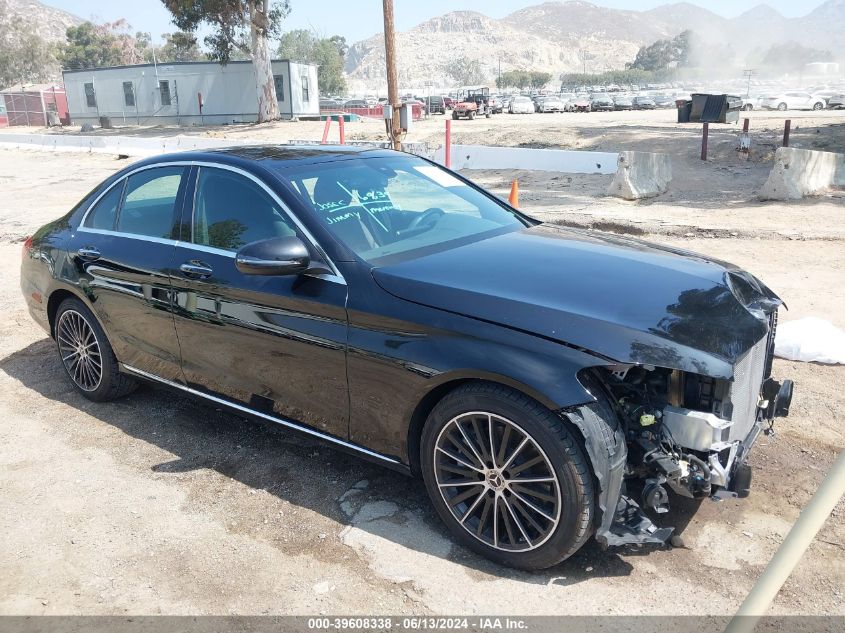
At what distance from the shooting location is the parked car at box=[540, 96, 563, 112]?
50656 millimetres

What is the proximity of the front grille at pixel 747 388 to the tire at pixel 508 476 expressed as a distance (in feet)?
2.37

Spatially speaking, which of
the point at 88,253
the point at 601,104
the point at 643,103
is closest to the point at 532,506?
the point at 88,253

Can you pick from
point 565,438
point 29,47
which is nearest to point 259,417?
point 565,438

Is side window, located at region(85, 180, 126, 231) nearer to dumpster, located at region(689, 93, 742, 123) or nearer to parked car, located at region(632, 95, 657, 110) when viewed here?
dumpster, located at region(689, 93, 742, 123)

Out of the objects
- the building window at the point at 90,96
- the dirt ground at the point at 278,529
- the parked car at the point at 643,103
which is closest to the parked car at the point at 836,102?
the parked car at the point at 643,103

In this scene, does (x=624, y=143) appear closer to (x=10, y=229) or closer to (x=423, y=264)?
(x=10, y=229)

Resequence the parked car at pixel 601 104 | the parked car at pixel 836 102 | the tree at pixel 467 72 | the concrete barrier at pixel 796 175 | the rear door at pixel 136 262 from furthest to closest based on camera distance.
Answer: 1. the tree at pixel 467 72
2. the parked car at pixel 601 104
3. the parked car at pixel 836 102
4. the concrete barrier at pixel 796 175
5. the rear door at pixel 136 262

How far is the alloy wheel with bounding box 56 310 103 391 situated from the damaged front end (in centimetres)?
357

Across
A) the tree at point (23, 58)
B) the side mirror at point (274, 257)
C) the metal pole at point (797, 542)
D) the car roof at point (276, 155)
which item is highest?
the tree at point (23, 58)

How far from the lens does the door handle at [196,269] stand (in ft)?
12.9

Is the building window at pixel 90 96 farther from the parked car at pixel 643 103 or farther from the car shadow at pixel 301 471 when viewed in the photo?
the car shadow at pixel 301 471

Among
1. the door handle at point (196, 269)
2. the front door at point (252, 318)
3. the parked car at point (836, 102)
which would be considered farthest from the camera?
the parked car at point (836, 102)

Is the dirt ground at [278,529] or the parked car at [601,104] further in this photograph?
the parked car at [601,104]

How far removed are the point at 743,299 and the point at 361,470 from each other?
218 cm
